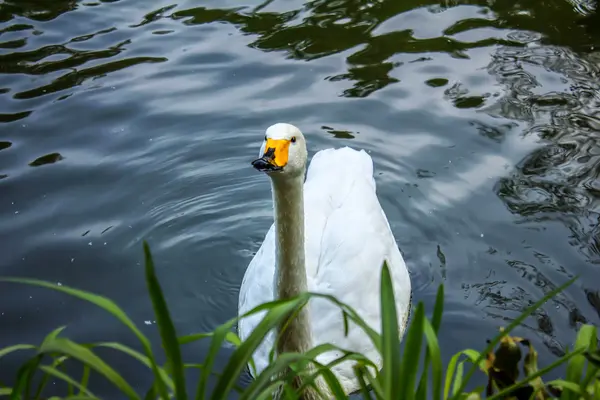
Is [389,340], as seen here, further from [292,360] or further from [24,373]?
[24,373]

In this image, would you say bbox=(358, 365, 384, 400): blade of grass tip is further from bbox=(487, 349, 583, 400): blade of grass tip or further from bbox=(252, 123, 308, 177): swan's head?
bbox=(252, 123, 308, 177): swan's head

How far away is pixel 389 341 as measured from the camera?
6.92 feet

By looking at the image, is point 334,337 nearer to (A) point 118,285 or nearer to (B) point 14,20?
(A) point 118,285

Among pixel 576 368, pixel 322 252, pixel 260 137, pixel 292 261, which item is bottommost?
pixel 260 137

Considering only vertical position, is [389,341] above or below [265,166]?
above

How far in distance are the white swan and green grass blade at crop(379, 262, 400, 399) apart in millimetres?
1307

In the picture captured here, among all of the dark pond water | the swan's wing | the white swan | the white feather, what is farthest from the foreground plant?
the dark pond water

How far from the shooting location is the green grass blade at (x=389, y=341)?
6.87 ft

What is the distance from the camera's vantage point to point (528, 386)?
2311mm

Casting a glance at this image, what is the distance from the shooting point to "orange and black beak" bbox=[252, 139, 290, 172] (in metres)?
3.37

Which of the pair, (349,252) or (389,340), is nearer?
(389,340)

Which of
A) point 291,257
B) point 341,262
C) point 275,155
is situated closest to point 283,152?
point 275,155

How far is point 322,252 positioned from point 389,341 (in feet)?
8.46

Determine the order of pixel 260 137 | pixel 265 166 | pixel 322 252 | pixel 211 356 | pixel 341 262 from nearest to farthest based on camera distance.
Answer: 1. pixel 211 356
2. pixel 265 166
3. pixel 341 262
4. pixel 322 252
5. pixel 260 137
